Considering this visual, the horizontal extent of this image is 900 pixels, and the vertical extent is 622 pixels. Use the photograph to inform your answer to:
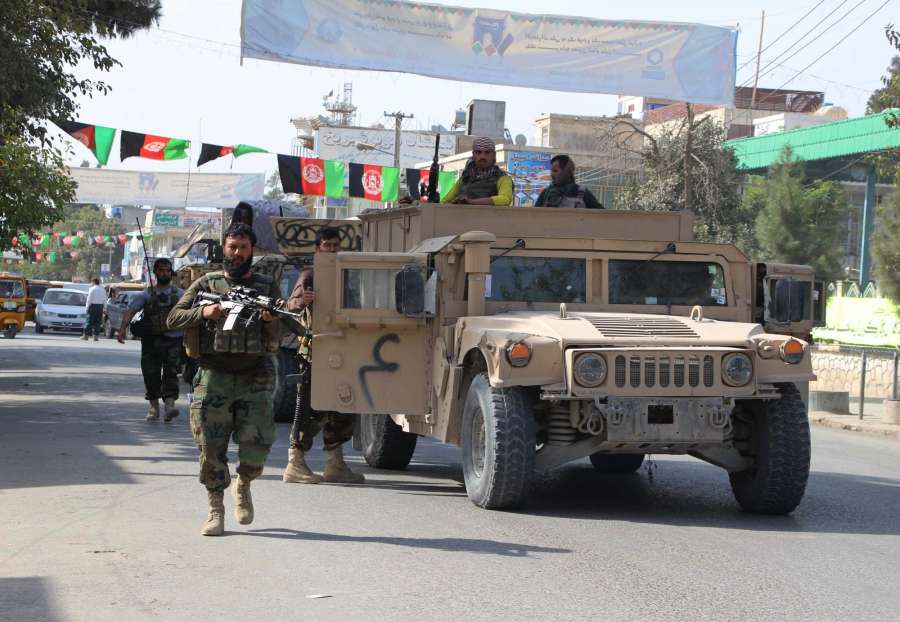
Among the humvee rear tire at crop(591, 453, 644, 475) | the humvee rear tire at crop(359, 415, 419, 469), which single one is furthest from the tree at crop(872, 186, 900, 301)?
the humvee rear tire at crop(359, 415, 419, 469)

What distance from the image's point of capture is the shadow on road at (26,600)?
5.78 meters

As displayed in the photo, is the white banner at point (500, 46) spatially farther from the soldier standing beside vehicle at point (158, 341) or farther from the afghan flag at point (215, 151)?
the afghan flag at point (215, 151)

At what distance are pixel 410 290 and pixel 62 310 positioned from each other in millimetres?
37659

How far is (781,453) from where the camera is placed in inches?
348

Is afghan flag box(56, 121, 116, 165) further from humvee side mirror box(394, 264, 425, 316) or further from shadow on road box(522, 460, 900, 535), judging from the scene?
humvee side mirror box(394, 264, 425, 316)

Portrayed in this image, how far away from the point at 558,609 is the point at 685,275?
4.59 meters

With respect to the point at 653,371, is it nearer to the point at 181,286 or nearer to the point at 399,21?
the point at 399,21

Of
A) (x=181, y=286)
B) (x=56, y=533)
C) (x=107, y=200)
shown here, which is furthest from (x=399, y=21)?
(x=107, y=200)

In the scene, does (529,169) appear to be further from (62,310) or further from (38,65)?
(38,65)

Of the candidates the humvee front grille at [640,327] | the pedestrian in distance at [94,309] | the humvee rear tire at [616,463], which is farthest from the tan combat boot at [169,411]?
the pedestrian in distance at [94,309]

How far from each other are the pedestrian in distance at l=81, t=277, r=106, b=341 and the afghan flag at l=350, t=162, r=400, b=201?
959 cm

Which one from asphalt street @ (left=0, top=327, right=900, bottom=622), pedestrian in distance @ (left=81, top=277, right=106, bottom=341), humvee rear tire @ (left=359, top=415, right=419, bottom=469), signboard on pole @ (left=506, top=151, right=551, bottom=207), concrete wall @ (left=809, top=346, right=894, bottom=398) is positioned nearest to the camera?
asphalt street @ (left=0, top=327, right=900, bottom=622)

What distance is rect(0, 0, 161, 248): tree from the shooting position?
15.6 metres

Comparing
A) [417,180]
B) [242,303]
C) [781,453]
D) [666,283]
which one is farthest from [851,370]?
[242,303]
